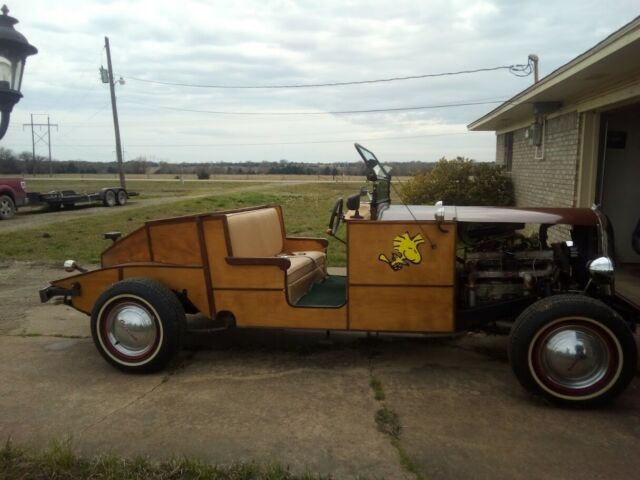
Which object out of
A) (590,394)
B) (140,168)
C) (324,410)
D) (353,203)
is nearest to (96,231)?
(353,203)

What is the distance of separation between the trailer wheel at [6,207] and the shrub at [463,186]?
1146 centimetres

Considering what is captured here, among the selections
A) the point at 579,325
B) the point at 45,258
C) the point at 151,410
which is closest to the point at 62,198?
the point at 45,258

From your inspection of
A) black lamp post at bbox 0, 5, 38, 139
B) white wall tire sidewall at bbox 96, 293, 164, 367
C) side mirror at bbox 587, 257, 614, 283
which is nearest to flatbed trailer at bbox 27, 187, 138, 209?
black lamp post at bbox 0, 5, 38, 139

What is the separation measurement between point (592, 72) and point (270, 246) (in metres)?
4.79

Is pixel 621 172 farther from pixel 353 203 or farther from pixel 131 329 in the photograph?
pixel 131 329

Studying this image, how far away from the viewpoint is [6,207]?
1598 cm

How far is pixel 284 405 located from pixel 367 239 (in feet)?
4.22

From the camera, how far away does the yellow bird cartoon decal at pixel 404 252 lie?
12.8ft

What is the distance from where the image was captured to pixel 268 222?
17.4 feet

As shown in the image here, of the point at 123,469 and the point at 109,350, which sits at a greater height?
the point at 109,350

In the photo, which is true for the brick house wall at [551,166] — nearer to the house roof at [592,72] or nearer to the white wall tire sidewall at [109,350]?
the house roof at [592,72]

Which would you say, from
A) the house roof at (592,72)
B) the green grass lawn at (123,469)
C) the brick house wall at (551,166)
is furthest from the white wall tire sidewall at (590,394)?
the brick house wall at (551,166)

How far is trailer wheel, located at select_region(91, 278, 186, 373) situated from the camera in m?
4.07

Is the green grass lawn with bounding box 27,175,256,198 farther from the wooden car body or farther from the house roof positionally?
the wooden car body
